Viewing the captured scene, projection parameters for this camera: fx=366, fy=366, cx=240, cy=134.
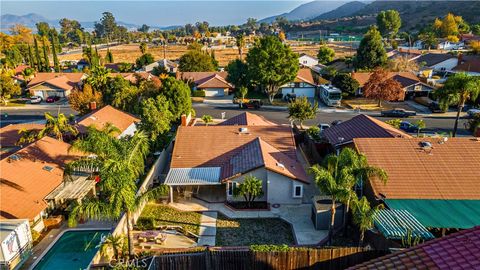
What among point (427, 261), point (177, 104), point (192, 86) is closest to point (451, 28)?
point (192, 86)

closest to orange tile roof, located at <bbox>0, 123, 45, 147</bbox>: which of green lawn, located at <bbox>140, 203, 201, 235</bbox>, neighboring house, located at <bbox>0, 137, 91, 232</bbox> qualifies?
neighboring house, located at <bbox>0, 137, 91, 232</bbox>

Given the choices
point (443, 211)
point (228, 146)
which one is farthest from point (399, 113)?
point (443, 211)

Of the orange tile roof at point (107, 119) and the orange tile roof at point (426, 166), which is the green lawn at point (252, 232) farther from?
the orange tile roof at point (107, 119)

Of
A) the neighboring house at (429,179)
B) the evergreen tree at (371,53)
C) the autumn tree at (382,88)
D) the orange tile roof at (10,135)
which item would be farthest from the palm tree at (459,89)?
the orange tile roof at (10,135)

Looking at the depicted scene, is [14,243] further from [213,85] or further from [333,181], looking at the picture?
[213,85]

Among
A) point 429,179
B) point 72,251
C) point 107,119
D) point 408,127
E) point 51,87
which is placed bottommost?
point 72,251

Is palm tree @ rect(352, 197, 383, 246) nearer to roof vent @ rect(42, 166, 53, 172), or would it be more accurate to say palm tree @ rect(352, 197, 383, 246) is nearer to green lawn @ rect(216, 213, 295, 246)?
green lawn @ rect(216, 213, 295, 246)

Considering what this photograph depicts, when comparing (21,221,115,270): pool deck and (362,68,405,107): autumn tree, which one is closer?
(21,221,115,270): pool deck
